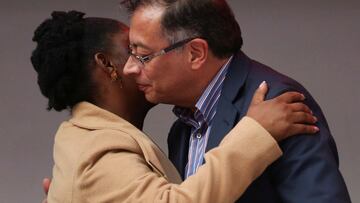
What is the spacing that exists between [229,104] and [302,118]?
7.4 inches

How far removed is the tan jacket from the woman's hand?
22 millimetres

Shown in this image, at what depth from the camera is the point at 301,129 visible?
5.81 ft

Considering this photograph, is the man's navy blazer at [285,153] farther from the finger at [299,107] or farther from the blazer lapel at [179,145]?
the blazer lapel at [179,145]

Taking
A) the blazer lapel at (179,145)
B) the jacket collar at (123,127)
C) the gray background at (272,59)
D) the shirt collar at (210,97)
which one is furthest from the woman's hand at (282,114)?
the gray background at (272,59)

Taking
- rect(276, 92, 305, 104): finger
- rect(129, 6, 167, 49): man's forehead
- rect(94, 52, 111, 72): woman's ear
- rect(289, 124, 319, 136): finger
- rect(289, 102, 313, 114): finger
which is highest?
rect(129, 6, 167, 49): man's forehead

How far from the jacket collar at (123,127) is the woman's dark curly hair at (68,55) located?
45mm

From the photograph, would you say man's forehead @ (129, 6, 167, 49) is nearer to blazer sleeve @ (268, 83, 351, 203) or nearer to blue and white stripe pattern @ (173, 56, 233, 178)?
blue and white stripe pattern @ (173, 56, 233, 178)

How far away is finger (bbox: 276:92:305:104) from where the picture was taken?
182 centimetres

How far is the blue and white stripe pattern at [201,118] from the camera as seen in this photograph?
1942 millimetres

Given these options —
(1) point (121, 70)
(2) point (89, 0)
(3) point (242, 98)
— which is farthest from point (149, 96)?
(2) point (89, 0)

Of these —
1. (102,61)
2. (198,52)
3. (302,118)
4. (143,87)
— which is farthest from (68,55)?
(302,118)

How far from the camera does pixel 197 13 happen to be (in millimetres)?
1881

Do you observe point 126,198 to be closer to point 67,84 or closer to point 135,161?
point 135,161

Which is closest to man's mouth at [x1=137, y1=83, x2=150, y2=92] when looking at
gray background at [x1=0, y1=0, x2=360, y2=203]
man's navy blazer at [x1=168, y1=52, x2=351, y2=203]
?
man's navy blazer at [x1=168, y1=52, x2=351, y2=203]
